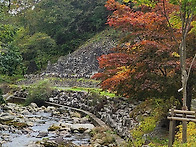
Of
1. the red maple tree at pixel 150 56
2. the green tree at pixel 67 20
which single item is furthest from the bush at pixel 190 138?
the green tree at pixel 67 20

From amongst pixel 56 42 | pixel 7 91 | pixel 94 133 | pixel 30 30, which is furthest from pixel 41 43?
pixel 94 133

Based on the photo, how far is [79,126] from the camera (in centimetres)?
1469

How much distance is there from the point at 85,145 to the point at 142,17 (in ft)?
18.8

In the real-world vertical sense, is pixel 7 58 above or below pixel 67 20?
below

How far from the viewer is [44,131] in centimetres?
1420

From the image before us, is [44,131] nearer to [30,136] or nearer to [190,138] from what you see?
[30,136]

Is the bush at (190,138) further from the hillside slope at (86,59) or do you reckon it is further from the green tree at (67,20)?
the green tree at (67,20)

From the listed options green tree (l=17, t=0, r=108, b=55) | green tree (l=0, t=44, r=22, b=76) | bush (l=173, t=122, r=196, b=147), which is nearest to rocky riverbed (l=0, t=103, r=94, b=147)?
green tree (l=0, t=44, r=22, b=76)

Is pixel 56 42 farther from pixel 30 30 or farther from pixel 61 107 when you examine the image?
pixel 61 107

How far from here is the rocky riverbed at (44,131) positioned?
1197cm

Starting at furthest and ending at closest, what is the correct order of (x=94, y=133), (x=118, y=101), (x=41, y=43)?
1. (x=41, y=43)
2. (x=118, y=101)
3. (x=94, y=133)

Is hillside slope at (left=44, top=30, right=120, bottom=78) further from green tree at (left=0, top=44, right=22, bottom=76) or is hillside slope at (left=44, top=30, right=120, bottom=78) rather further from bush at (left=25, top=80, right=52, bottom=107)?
green tree at (left=0, top=44, right=22, bottom=76)

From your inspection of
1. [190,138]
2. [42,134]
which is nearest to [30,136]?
[42,134]

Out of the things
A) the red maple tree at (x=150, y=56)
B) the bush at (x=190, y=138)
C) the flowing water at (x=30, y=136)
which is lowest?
the flowing water at (x=30, y=136)
